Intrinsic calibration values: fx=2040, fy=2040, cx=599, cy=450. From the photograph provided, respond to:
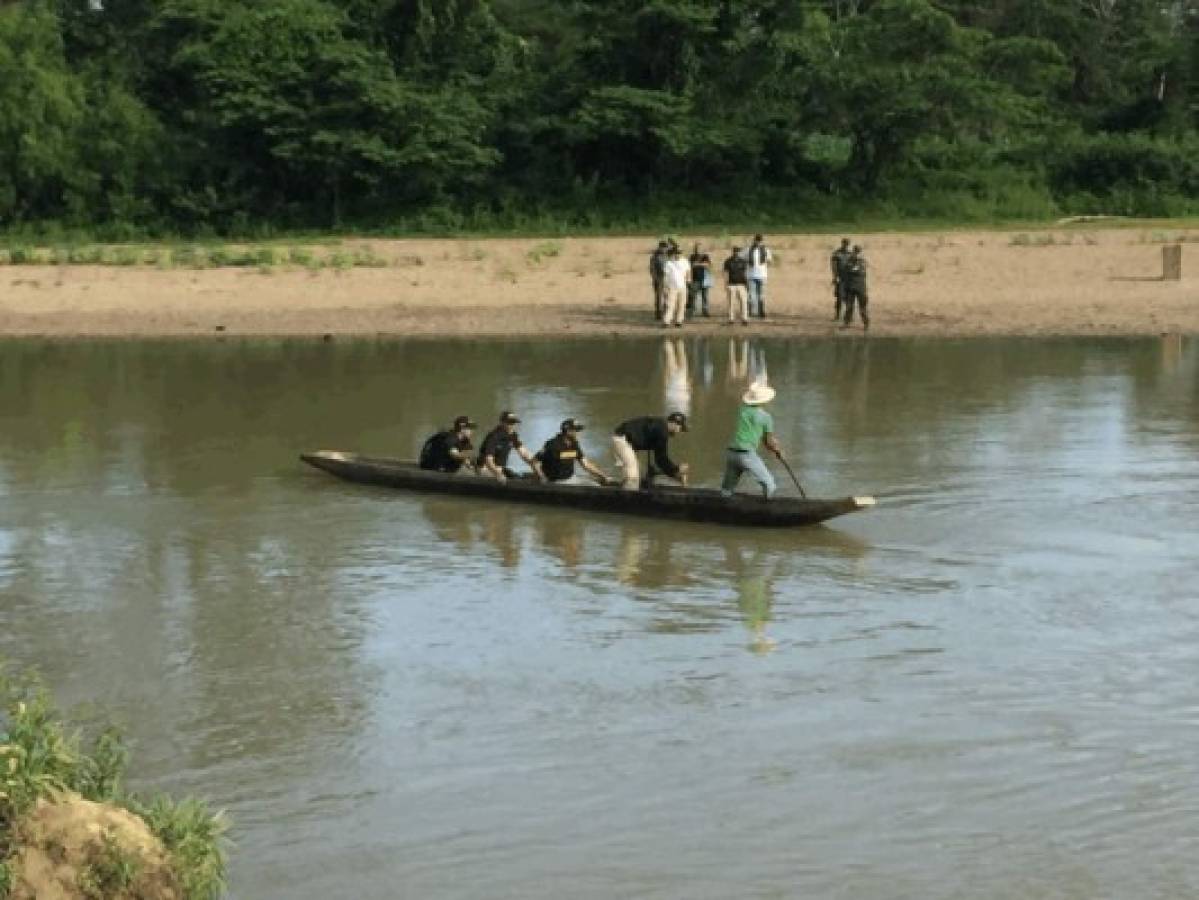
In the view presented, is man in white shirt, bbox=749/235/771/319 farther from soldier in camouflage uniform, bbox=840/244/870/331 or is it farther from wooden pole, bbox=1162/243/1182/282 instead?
wooden pole, bbox=1162/243/1182/282

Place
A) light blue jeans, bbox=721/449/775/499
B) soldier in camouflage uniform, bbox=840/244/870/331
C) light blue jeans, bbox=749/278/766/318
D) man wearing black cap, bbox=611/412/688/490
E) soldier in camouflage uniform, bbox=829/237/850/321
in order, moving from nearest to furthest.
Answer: light blue jeans, bbox=721/449/775/499 < man wearing black cap, bbox=611/412/688/490 < soldier in camouflage uniform, bbox=840/244/870/331 < soldier in camouflage uniform, bbox=829/237/850/321 < light blue jeans, bbox=749/278/766/318

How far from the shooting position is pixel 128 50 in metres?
56.8

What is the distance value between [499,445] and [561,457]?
0.61 m

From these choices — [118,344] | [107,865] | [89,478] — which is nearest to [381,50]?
[118,344]

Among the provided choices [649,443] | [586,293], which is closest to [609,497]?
[649,443]

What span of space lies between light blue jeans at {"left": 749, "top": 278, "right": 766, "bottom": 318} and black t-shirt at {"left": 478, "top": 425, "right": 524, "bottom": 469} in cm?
1544

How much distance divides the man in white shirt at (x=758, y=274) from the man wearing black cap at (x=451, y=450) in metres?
14.5

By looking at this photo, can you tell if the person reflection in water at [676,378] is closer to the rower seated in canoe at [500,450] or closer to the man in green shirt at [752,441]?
the rower seated in canoe at [500,450]

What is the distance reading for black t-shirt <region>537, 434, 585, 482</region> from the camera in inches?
752

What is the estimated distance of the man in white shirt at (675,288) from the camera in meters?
33.5

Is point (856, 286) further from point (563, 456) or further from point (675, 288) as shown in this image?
point (563, 456)

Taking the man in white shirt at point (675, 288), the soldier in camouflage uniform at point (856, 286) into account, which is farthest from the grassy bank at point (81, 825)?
the man in white shirt at point (675, 288)

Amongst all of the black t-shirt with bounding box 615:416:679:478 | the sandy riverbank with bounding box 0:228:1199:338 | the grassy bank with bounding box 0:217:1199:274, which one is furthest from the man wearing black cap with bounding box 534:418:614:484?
the grassy bank with bounding box 0:217:1199:274

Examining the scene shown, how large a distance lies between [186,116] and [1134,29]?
2838cm
